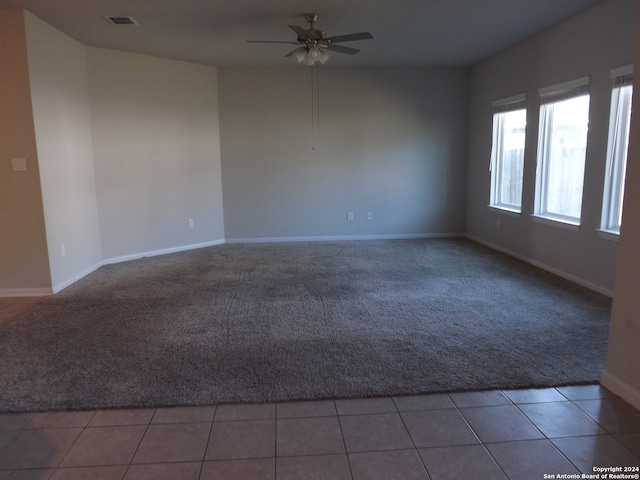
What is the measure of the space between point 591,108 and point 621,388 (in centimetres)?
300

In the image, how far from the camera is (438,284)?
4676 millimetres

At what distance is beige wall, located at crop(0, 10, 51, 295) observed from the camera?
Answer: 13.6ft

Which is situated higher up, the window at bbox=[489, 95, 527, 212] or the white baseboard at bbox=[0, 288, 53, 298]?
the window at bbox=[489, 95, 527, 212]

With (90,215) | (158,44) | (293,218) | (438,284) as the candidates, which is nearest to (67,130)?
(90,215)

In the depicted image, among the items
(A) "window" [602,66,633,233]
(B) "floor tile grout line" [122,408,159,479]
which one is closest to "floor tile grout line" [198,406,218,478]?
(B) "floor tile grout line" [122,408,159,479]

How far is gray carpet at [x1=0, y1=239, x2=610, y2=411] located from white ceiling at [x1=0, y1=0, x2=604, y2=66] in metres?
2.68

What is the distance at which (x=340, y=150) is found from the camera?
7070mm

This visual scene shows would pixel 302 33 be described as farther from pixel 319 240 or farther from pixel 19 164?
pixel 319 240

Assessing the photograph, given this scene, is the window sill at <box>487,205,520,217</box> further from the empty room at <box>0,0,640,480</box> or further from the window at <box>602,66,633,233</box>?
the window at <box>602,66,633,233</box>

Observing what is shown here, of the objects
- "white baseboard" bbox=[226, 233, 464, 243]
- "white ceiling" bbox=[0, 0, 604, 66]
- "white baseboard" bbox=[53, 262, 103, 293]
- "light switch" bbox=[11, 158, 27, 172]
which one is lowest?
"white baseboard" bbox=[53, 262, 103, 293]

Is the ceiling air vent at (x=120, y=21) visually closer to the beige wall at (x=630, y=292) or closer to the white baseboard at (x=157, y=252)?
the white baseboard at (x=157, y=252)

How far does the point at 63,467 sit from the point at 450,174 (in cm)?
653

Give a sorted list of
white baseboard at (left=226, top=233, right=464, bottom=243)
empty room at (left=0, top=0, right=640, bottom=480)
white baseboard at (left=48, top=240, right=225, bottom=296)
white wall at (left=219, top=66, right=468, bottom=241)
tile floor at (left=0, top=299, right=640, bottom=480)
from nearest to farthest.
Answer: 1. tile floor at (left=0, top=299, right=640, bottom=480)
2. empty room at (left=0, top=0, right=640, bottom=480)
3. white baseboard at (left=48, top=240, right=225, bottom=296)
4. white wall at (left=219, top=66, right=468, bottom=241)
5. white baseboard at (left=226, top=233, right=464, bottom=243)

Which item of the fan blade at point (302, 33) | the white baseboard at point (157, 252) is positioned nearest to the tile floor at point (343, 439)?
the fan blade at point (302, 33)
